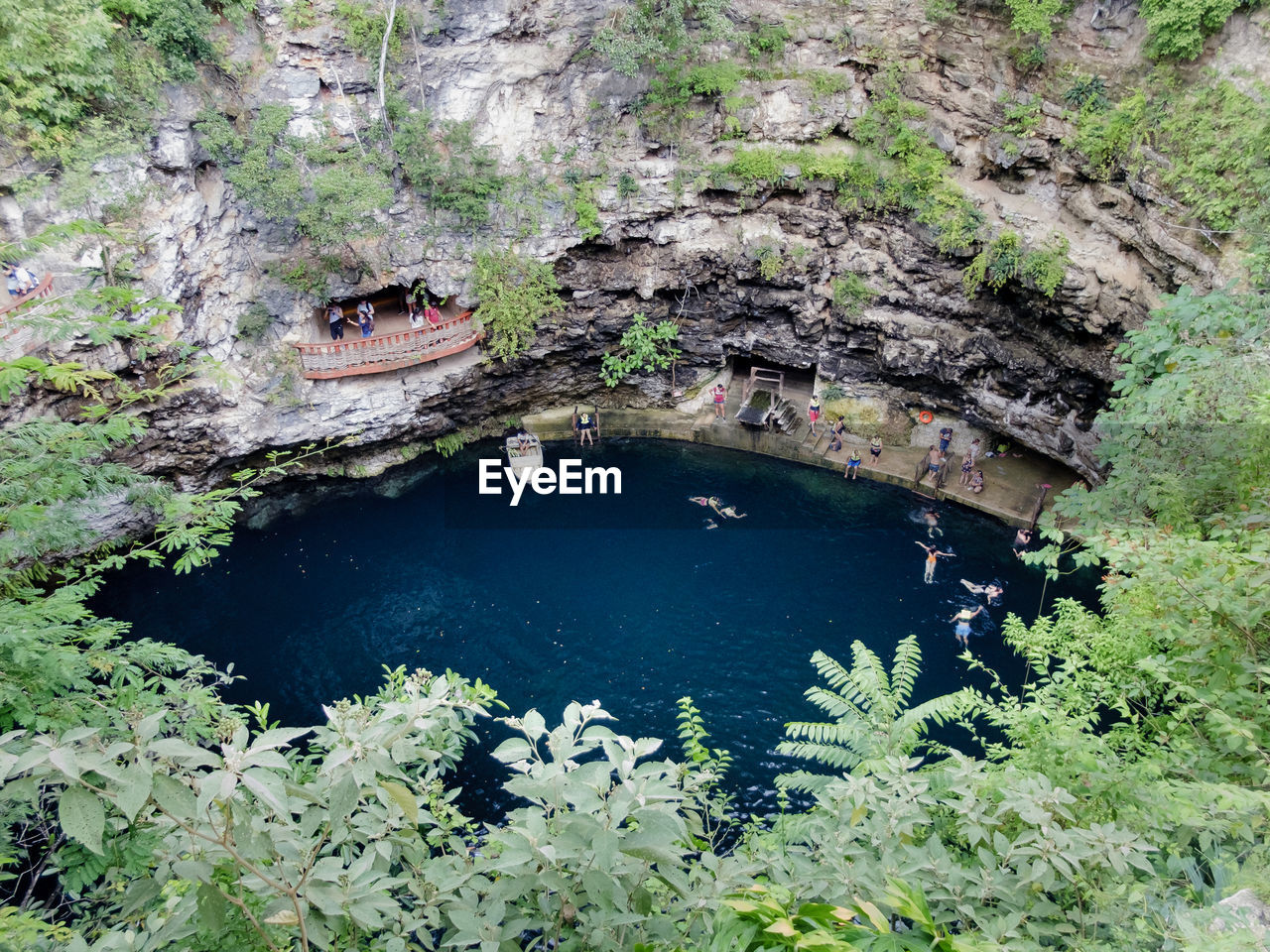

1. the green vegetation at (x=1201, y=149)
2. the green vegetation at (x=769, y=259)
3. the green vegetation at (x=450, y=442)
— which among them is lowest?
the green vegetation at (x=450, y=442)

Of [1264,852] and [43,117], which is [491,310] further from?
[1264,852]

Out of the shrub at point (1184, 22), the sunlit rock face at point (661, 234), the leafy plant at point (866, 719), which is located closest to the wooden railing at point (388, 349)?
the sunlit rock face at point (661, 234)

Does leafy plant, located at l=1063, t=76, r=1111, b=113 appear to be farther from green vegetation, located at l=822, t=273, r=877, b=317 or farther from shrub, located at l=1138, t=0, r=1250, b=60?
green vegetation, located at l=822, t=273, r=877, b=317

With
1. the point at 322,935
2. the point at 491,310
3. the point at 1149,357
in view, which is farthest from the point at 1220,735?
the point at 491,310

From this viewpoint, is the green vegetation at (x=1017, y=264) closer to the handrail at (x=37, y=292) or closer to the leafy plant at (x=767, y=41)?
the leafy plant at (x=767, y=41)

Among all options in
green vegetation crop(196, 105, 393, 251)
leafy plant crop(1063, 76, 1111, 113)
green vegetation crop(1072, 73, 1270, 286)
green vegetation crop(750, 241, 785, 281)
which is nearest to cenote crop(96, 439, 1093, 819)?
green vegetation crop(750, 241, 785, 281)

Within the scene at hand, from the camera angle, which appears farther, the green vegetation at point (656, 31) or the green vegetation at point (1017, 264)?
the green vegetation at point (656, 31)

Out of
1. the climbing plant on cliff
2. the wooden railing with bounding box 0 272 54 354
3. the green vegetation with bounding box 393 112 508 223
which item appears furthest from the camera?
the climbing plant on cliff
